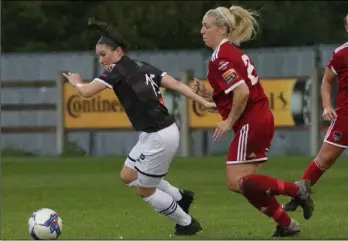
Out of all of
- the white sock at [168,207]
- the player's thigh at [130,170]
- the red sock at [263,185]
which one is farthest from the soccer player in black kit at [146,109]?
the red sock at [263,185]

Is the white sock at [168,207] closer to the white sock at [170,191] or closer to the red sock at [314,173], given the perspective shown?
the white sock at [170,191]

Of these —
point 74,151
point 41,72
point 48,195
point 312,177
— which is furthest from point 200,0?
point 312,177

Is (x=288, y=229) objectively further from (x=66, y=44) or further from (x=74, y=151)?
(x=66, y=44)

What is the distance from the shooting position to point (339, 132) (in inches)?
445

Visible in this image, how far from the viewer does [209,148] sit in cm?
2517

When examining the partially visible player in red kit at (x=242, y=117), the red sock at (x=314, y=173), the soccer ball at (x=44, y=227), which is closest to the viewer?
the partially visible player in red kit at (x=242, y=117)

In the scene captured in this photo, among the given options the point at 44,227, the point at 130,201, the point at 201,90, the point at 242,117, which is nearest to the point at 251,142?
the point at 242,117

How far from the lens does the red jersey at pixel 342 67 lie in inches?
433

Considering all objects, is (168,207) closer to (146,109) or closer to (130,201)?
(146,109)

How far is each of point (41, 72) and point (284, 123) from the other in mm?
7800

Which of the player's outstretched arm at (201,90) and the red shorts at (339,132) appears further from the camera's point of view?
the red shorts at (339,132)

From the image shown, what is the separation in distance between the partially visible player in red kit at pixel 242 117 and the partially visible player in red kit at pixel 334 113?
4.38 feet

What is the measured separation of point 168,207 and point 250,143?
1074mm

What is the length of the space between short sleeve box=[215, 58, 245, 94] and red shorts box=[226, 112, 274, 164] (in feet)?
1.24
